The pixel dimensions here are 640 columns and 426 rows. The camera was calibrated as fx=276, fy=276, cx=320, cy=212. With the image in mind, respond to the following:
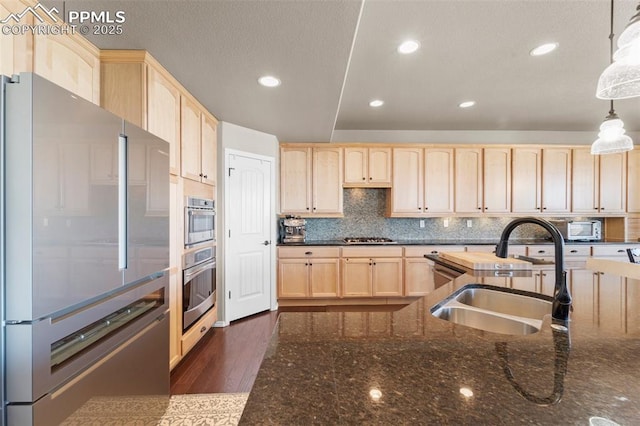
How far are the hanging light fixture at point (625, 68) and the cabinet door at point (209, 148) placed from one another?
9.29 feet

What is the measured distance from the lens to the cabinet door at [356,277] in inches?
146

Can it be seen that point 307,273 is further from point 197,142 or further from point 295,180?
point 197,142

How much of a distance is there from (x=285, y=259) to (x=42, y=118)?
2.99 m

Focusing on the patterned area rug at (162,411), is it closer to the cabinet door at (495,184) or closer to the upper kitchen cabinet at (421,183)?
the upper kitchen cabinet at (421,183)

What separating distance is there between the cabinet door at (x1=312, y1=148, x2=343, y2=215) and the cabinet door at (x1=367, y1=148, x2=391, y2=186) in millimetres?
450

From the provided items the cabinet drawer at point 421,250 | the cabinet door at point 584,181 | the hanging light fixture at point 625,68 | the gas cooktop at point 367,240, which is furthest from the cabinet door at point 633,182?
the hanging light fixture at point 625,68

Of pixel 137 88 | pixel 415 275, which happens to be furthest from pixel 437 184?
pixel 137 88

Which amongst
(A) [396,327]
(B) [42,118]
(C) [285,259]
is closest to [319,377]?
(A) [396,327]

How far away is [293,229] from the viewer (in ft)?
12.9

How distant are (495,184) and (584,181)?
4.20ft

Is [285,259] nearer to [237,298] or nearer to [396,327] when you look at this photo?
[237,298]

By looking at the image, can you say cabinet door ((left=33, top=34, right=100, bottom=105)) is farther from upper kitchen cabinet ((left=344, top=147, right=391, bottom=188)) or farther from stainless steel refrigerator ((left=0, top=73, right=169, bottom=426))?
upper kitchen cabinet ((left=344, top=147, right=391, bottom=188))

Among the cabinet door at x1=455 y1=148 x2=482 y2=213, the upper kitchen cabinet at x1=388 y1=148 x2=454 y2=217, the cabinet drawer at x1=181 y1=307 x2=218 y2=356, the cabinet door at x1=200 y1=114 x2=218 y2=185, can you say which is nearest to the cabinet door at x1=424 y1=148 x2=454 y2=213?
the upper kitchen cabinet at x1=388 y1=148 x2=454 y2=217

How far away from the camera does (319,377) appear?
58 cm
